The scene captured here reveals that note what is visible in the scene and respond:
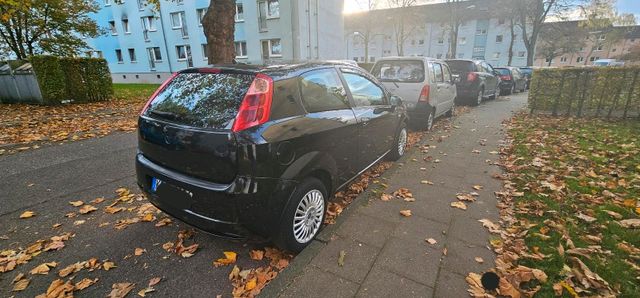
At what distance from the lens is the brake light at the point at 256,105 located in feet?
7.56

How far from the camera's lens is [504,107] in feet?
39.2

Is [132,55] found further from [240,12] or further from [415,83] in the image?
[415,83]

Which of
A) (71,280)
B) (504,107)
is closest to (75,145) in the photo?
(71,280)

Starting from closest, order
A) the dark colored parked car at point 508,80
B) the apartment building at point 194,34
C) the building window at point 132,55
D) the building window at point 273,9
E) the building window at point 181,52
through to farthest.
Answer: the dark colored parked car at point 508,80
the building window at point 273,9
the apartment building at point 194,34
the building window at point 181,52
the building window at point 132,55

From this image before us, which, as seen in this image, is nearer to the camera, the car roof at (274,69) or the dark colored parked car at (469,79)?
the car roof at (274,69)

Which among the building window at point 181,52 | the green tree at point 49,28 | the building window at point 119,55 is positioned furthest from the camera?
the building window at point 119,55

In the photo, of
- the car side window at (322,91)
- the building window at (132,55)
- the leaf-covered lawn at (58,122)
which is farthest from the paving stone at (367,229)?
the building window at (132,55)

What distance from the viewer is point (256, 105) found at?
94.1 inches

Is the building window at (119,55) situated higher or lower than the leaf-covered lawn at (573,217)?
higher

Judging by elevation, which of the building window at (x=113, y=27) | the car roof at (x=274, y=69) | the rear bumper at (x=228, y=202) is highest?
the building window at (x=113, y=27)

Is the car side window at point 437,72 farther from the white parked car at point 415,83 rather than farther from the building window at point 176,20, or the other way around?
the building window at point 176,20

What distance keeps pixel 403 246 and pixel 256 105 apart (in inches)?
75.7

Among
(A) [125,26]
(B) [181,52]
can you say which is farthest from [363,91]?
(A) [125,26]

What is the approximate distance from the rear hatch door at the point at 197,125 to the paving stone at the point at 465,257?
2.05 m
